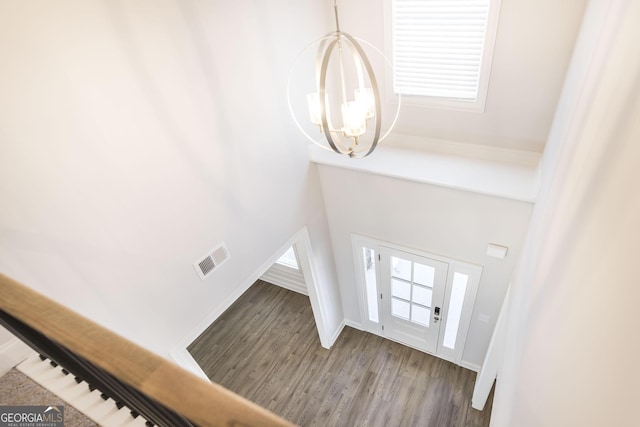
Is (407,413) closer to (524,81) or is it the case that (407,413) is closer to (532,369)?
(532,369)

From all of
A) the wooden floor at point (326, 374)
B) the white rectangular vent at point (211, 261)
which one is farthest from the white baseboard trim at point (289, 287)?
the white rectangular vent at point (211, 261)

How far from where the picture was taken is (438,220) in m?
3.53

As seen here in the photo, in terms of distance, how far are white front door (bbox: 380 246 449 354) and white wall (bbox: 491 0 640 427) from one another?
2189mm

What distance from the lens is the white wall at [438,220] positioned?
3.21 meters

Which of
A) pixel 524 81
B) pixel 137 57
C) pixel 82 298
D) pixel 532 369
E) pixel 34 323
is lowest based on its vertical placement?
pixel 532 369

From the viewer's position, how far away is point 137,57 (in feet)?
6.93

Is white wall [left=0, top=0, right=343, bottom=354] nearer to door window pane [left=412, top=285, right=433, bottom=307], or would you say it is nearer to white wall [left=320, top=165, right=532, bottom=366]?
white wall [left=320, top=165, right=532, bottom=366]

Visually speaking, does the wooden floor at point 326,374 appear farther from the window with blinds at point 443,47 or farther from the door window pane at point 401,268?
the window with blinds at point 443,47

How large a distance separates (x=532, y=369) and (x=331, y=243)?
310 centimetres

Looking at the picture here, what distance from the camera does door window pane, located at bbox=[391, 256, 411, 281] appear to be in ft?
13.9

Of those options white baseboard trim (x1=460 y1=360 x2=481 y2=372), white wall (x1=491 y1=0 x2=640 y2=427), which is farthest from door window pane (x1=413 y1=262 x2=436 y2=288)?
white wall (x1=491 y1=0 x2=640 y2=427)

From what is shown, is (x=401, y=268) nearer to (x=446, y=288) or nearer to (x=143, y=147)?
(x=446, y=288)

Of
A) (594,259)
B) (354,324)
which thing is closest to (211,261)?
(594,259)

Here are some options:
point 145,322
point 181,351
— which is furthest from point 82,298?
point 181,351
